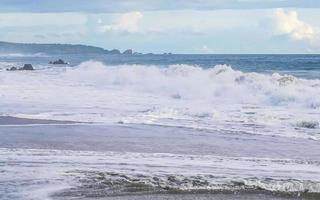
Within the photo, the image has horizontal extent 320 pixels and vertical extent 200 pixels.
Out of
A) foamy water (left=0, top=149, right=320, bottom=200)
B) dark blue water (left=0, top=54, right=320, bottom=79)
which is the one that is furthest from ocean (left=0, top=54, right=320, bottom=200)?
dark blue water (left=0, top=54, right=320, bottom=79)

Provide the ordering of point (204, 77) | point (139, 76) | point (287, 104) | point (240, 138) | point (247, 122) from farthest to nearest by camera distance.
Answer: point (139, 76) → point (204, 77) → point (287, 104) → point (247, 122) → point (240, 138)

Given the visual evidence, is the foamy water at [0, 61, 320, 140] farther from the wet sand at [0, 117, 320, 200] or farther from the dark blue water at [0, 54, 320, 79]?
the dark blue water at [0, 54, 320, 79]

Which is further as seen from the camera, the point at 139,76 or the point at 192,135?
the point at 139,76

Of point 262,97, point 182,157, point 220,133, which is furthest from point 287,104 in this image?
point 182,157

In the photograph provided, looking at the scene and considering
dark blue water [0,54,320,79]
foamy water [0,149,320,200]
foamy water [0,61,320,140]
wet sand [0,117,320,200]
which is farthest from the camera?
dark blue water [0,54,320,79]

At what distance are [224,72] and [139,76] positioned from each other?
6.90 meters

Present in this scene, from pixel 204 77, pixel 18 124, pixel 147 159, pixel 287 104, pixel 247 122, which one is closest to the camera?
pixel 147 159

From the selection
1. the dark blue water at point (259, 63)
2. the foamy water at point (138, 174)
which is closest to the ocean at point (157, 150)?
the foamy water at point (138, 174)

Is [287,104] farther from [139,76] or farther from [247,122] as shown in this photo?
[139,76]

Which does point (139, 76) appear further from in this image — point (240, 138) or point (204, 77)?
point (240, 138)

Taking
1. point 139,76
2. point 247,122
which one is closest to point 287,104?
point 247,122

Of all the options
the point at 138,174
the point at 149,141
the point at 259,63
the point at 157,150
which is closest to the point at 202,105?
the point at 149,141

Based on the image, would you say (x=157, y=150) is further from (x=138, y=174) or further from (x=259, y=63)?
(x=259, y=63)

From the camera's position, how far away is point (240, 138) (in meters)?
15.6
